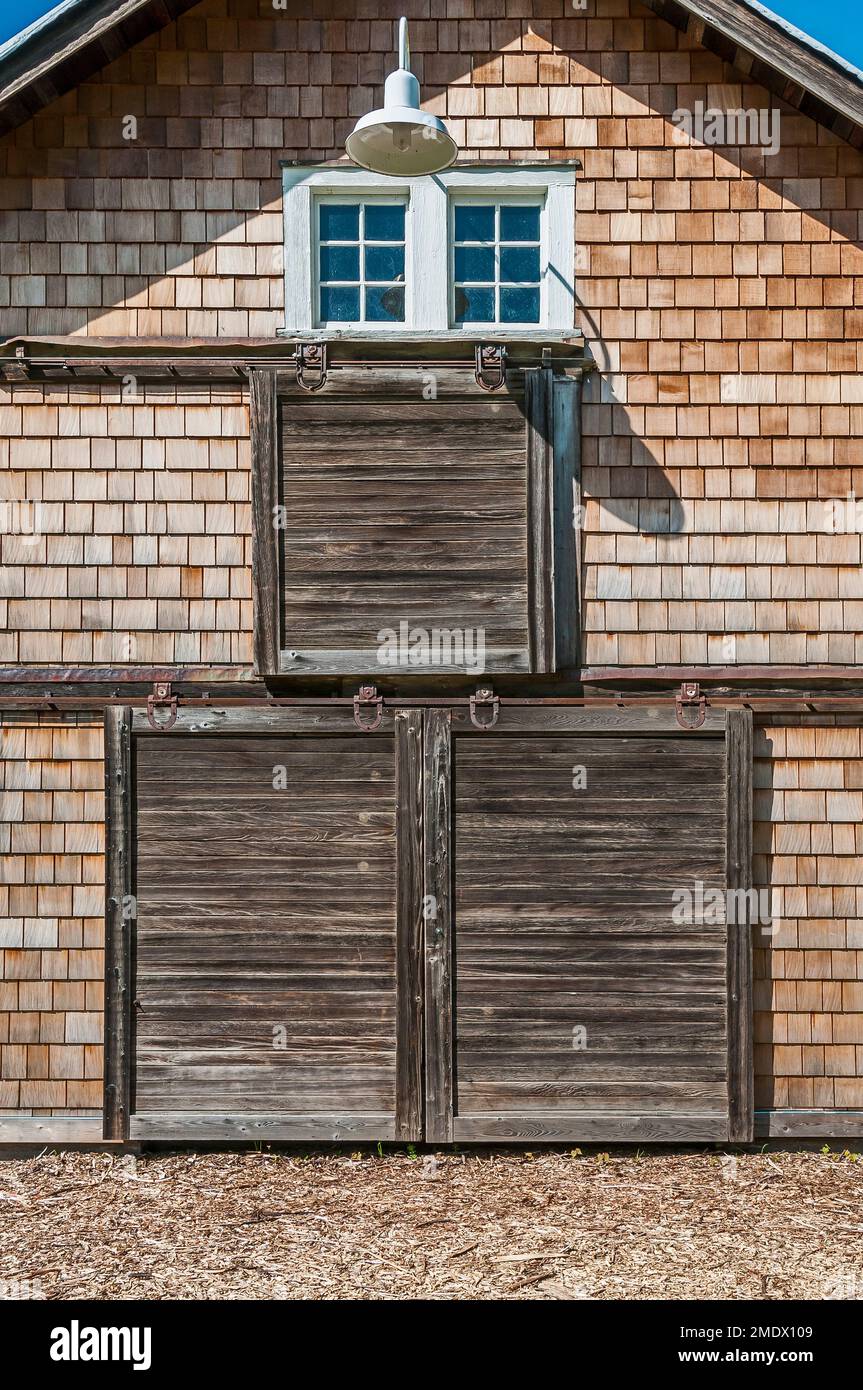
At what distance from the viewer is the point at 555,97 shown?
6082 mm

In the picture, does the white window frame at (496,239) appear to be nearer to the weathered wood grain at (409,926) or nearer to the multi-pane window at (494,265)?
the multi-pane window at (494,265)

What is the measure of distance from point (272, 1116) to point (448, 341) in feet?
14.7

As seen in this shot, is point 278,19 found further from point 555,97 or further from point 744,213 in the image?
point 744,213

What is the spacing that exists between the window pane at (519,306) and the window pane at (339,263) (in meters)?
0.87

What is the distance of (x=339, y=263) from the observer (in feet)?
20.2

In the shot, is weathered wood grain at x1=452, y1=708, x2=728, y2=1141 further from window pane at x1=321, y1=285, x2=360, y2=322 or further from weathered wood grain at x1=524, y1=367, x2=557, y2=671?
window pane at x1=321, y1=285, x2=360, y2=322

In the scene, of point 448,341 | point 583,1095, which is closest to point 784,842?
point 583,1095

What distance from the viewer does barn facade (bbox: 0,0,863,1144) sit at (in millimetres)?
5926


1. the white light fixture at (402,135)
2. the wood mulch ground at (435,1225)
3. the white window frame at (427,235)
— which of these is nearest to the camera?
the wood mulch ground at (435,1225)

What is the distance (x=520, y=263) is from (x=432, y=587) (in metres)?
2.00

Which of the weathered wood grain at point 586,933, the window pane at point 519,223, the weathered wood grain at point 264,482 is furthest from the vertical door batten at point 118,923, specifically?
the window pane at point 519,223

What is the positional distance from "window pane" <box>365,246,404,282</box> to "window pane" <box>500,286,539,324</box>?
63 cm

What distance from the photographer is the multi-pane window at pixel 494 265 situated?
6.17 metres

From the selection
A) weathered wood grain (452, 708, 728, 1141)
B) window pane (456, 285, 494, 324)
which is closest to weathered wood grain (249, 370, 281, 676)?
window pane (456, 285, 494, 324)
